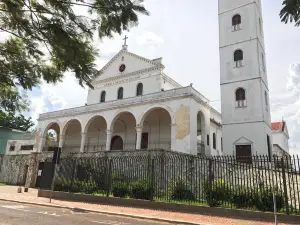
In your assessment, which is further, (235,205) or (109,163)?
(109,163)

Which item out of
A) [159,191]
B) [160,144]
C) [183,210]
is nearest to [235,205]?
[183,210]

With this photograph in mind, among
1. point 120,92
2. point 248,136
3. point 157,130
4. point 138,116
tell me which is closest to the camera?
point 248,136

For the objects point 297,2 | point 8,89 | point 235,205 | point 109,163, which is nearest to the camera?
point 297,2

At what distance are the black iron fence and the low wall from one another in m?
0.36

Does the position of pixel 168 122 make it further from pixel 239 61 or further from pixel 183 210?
pixel 183 210

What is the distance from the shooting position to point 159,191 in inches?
463

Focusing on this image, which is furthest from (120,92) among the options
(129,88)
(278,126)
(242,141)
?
(278,126)

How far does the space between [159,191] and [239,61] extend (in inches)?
557

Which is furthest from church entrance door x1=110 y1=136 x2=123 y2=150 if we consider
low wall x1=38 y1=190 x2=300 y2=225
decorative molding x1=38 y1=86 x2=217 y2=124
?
low wall x1=38 y1=190 x2=300 y2=225

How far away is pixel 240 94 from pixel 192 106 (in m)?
4.35

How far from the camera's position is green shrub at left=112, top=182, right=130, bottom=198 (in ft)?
40.6

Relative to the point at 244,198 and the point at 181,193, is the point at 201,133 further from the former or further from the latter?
the point at 244,198

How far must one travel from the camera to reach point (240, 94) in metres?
20.7

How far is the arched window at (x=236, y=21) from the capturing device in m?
22.1
